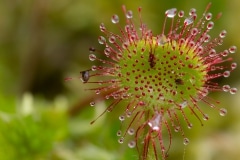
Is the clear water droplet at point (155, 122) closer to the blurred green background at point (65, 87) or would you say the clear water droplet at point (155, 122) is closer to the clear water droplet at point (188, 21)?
the clear water droplet at point (188, 21)

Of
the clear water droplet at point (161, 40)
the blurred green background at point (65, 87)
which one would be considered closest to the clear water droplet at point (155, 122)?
the clear water droplet at point (161, 40)

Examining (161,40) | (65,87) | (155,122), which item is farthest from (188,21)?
(65,87)

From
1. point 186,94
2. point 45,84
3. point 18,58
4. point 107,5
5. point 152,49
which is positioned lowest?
point 186,94

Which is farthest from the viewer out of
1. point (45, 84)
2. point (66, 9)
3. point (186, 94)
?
point (66, 9)

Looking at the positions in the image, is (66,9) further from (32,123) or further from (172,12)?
(172,12)

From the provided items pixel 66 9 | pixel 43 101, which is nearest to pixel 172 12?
pixel 43 101

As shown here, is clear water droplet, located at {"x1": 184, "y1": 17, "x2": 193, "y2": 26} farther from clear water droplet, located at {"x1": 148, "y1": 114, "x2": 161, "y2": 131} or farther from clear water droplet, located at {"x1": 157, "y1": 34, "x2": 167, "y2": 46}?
clear water droplet, located at {"x1": 148, "y1": 114, "x2": 161, "y2": 131}

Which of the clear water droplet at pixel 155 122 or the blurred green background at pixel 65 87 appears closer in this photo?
the clear water droplet at pixel 155 122

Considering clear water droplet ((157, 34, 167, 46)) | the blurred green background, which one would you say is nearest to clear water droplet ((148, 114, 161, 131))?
clear water droplet ((157, 34, 167, 46))
